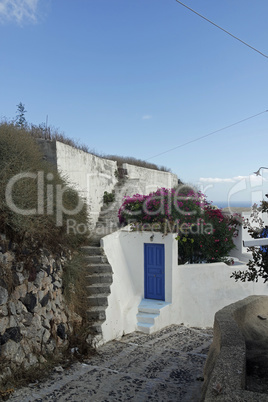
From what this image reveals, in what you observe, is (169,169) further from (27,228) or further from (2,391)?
(2,391)

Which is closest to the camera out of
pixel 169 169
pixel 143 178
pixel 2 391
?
pixel 2 391

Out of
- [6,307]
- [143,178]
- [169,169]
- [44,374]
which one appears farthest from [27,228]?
[169,169]

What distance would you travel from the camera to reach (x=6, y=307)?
534 centimetres

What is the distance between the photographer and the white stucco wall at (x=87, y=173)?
10.3 meters

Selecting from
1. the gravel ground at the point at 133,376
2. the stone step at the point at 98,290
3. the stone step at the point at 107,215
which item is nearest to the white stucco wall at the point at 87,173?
the stone step at the point at 107,215

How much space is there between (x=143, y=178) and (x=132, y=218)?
650cm

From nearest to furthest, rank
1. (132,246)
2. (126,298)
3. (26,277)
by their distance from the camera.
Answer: (26,277)
(126,298)
(132,246)

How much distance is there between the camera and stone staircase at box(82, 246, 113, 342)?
745 cm

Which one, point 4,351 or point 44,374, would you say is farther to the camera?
point 44,374

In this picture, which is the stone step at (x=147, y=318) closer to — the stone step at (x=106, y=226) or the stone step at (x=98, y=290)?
the stone step at (x=98, y=290)
